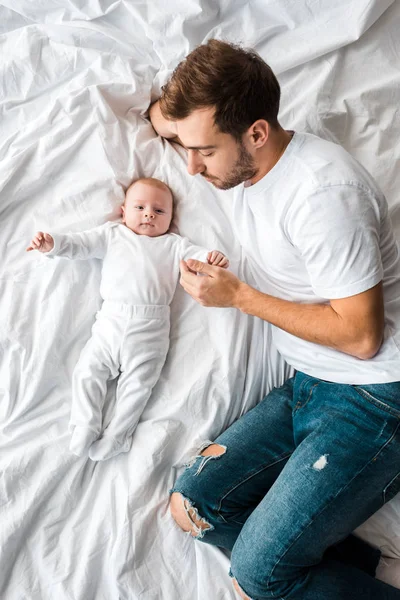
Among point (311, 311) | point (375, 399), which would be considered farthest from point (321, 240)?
point (375, 399)

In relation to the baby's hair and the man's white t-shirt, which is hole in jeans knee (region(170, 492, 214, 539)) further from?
the baby's hair

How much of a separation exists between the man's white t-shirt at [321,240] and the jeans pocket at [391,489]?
24cm

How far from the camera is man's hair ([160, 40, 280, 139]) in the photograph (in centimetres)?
125

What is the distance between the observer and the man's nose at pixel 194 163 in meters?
1.34

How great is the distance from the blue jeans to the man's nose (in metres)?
0.62

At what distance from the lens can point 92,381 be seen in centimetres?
154

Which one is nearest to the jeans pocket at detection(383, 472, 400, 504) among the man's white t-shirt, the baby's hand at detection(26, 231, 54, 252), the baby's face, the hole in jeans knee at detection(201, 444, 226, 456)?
the man's white t-shirt

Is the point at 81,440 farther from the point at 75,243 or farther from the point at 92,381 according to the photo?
the point at 75,243

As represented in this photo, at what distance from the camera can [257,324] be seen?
64.7 inches

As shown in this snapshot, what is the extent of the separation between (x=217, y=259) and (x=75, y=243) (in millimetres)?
397

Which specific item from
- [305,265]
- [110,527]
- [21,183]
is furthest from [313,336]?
[21,183]

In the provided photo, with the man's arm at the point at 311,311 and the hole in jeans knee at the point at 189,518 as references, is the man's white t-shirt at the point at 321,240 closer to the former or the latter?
the man's arm at the point at 311,311

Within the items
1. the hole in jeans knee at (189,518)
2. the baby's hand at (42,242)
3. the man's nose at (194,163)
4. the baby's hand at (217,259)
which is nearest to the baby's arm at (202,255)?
the baby's hand at (217,259)

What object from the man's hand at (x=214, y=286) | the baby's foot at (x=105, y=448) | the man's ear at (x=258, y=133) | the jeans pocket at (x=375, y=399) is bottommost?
the baby's foot at (x=105, y=448)
